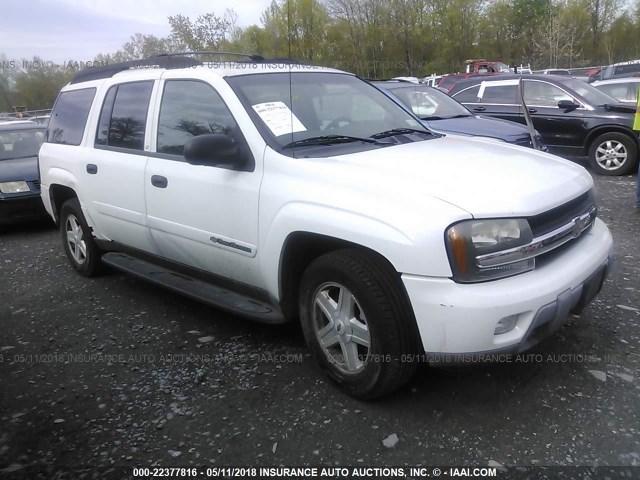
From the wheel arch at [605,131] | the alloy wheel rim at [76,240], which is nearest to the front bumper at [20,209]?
the alloy wheel rim at [76,240]

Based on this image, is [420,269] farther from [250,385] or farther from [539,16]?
[539,16]

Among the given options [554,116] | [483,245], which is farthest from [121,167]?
[554,116]

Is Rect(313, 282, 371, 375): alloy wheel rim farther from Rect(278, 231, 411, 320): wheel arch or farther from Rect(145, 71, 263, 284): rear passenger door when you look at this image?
Rect(145, 71, 263, 284): rear passenger door

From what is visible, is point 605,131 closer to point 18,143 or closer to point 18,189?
point 18,189

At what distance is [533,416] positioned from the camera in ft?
8.84

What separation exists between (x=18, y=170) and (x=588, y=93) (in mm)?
9097

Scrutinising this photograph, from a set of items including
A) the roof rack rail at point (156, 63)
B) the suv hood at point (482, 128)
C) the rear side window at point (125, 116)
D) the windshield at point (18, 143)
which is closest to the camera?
the roof rack rail at point (156, 63)

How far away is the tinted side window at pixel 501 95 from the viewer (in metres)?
9.66

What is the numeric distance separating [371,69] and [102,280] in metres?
5.77

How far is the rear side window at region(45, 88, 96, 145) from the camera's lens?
4.80 meters

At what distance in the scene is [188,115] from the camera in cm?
367

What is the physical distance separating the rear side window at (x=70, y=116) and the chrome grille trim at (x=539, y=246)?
3803mm

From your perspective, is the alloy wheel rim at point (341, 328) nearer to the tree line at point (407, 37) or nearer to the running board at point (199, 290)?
the running board at point (199, 290)

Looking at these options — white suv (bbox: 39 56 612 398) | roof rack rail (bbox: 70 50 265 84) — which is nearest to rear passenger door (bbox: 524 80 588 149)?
white suv (bbox: 39 56 612 398)
